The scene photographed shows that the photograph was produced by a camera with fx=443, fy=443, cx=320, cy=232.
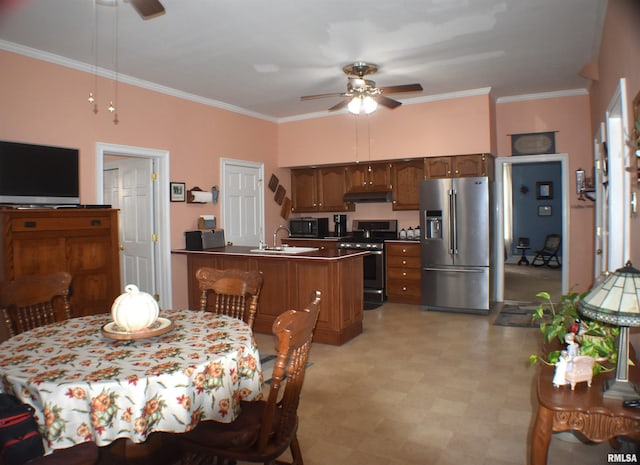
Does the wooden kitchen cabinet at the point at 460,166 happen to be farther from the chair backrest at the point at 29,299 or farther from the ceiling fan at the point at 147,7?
the chair backrest at the point at 29,299

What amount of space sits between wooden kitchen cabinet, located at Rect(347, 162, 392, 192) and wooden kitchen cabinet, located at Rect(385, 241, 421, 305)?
938mm

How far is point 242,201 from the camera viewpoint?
252 inches

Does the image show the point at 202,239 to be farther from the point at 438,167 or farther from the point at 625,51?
the point at 625,51

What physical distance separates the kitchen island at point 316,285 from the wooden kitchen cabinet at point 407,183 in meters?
2.03

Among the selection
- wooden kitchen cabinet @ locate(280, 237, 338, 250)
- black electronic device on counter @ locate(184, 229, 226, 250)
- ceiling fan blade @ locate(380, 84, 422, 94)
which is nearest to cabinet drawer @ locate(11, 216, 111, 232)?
black electronic device on counter @ locate(184, 229, 226, 250)

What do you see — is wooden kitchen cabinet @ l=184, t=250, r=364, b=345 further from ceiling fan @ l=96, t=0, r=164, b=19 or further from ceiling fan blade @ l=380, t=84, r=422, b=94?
ceiling fan @ l=96, t=0, r=164, b=19

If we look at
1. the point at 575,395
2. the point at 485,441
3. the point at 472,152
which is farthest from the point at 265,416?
the point at 472,152

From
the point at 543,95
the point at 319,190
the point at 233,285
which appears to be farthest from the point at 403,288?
the point at 233,285

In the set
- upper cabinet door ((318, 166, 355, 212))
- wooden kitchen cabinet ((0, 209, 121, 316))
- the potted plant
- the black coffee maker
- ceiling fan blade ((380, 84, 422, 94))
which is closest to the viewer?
the potted plant

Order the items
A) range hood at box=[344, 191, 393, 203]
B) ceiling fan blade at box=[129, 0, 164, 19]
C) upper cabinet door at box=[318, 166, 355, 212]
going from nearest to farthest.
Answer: ceiling fan blade at box=[129, 0, 164, 19]
range hood at box=[344, 191, 393, 203]
upper cabinet door at box=[318, 166, 355, 212]

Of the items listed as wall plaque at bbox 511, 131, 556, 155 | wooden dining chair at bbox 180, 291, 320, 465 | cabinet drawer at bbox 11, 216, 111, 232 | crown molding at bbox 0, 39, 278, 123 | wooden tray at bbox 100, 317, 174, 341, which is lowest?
wooden dining chair at bbox 180, 291, 320, 465

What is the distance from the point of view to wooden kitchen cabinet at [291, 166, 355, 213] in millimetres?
6984

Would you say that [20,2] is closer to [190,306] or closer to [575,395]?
[190,306]

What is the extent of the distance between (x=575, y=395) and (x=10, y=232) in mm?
3792
